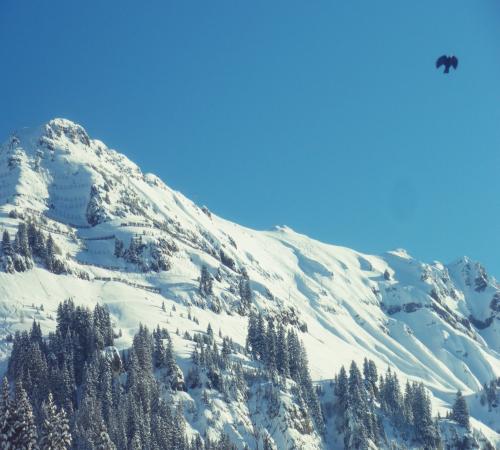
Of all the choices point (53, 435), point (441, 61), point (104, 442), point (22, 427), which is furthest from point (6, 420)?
point (441, 61)

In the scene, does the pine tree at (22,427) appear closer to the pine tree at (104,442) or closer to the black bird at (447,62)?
the pine tree at (104,442)

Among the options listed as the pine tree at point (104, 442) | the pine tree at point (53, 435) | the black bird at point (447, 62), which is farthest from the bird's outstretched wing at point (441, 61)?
the pine tree at point (104, 442)

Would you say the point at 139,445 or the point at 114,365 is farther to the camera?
the point at 114,365

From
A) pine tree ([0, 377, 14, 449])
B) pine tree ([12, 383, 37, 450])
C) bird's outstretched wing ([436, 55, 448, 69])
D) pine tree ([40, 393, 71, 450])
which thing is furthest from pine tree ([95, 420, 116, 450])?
bird's outstretched wing ([436, 55, 448, 69])

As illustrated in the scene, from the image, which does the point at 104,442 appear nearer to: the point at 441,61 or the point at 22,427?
the point at 22,427

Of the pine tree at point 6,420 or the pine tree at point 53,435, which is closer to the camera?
the pine tree at point 6,420

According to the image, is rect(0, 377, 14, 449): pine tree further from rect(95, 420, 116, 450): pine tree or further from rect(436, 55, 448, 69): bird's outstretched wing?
rect(436, 55, 448, 69): bird's outstretched wing

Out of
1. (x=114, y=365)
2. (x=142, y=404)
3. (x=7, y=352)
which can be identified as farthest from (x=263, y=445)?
(x=7, y=352)

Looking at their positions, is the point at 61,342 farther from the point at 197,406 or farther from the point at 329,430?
the point at 329,430
